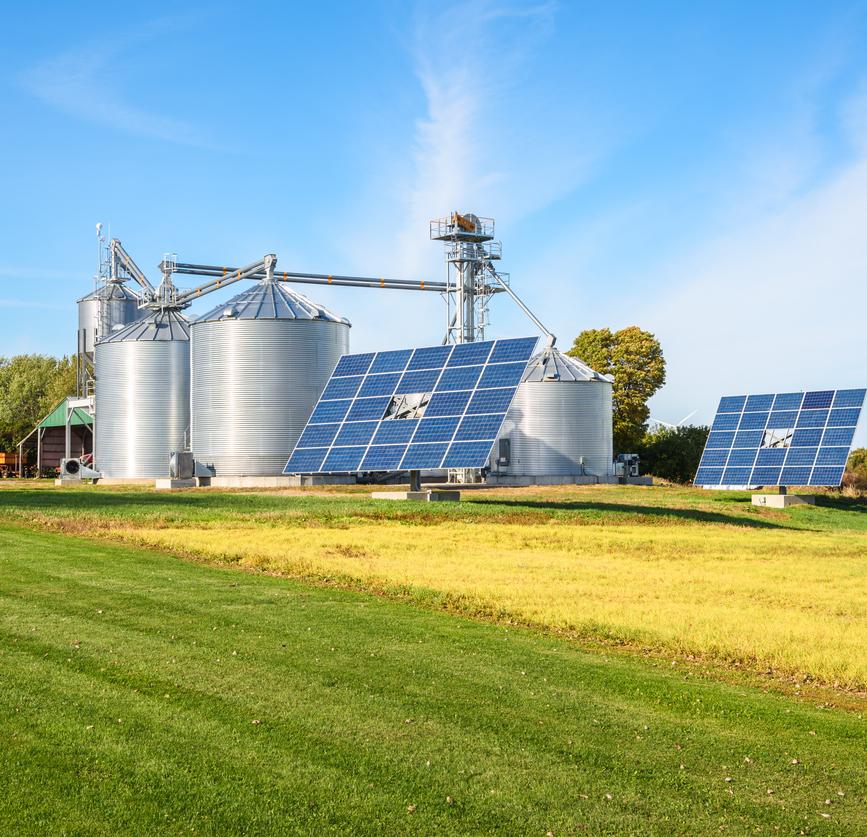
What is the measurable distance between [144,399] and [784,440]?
40336mm

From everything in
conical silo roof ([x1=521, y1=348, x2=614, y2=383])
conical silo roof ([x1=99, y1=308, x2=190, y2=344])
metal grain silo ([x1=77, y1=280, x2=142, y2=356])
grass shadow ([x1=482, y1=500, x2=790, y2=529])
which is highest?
metal grain silo ([x1=77, y1=280, x2=142, y2=356])

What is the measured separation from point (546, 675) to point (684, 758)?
346 centimetres

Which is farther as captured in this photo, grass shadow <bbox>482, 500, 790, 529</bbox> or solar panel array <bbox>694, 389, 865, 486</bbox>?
solar panel array <bbox>694, 389, 865, 486</bbox>

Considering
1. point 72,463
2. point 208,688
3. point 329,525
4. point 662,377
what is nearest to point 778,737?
point 208,688

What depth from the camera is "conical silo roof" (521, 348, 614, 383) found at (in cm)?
7775

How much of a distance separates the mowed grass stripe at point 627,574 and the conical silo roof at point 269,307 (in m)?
31.2

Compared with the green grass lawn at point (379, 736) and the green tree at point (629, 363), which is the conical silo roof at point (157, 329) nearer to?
the green tree at point (629, 363)

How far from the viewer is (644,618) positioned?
18297mm

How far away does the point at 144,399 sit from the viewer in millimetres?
71688

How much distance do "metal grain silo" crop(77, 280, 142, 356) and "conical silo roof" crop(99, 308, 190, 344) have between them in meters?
14.0

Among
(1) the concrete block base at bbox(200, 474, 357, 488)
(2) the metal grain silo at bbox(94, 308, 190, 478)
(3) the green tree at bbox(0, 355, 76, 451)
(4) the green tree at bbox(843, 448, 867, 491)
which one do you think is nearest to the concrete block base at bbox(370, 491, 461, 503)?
(1) the concrete block base at bbox(200, 474, 357, 488)

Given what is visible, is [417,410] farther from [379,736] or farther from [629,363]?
[629,363]

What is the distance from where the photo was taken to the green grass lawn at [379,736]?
8938 millimetres

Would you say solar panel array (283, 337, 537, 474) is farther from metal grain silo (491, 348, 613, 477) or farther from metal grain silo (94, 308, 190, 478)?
metal grain silo (491, 348, 613, 477)
